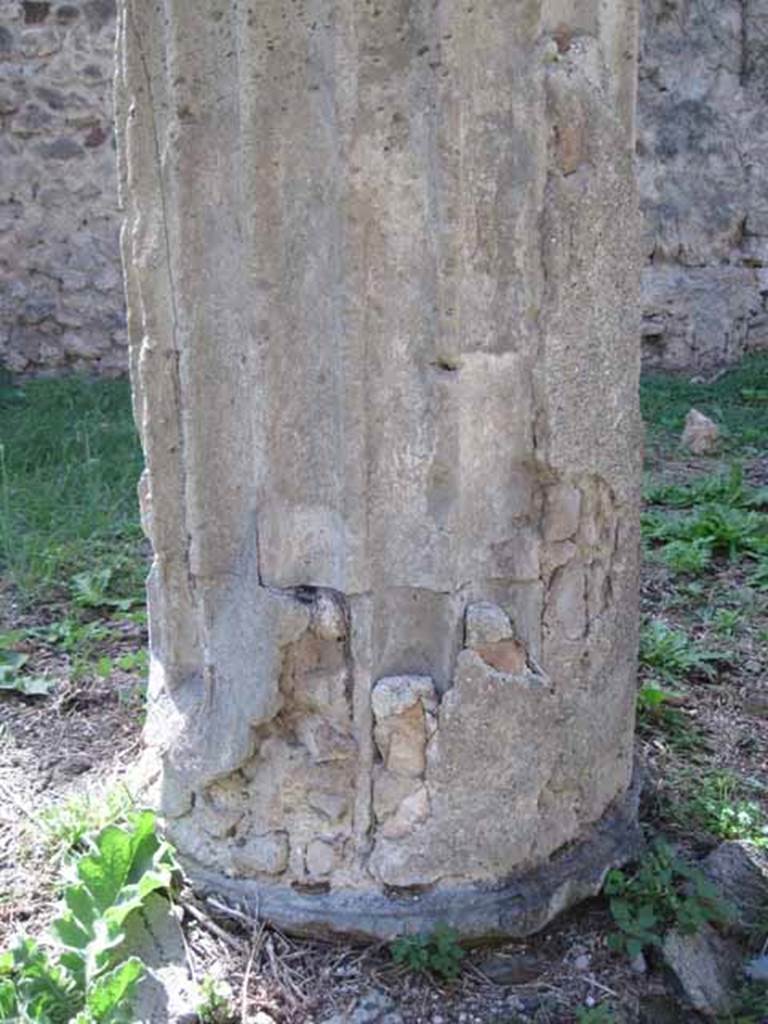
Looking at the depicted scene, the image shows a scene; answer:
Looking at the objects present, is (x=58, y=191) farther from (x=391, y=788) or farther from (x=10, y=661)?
(x=391, y=788)

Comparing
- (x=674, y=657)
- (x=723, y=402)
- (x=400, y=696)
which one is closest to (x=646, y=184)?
(x=723, y=402)

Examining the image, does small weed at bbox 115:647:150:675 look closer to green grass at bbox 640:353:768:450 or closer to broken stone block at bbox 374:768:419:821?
broken stone block at bbox 374:768:419:821

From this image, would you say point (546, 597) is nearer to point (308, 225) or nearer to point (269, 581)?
point (269, 581)

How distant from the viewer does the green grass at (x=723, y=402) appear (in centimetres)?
612

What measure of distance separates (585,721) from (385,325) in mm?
794

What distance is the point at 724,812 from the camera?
2.49 meters

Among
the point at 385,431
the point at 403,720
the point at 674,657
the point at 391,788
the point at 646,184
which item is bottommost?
the point at 674,657

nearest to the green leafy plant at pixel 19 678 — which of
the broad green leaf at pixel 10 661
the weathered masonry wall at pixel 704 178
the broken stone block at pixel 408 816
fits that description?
the broad green leaf at pixel 10 661

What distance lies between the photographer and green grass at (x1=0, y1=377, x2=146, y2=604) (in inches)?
160

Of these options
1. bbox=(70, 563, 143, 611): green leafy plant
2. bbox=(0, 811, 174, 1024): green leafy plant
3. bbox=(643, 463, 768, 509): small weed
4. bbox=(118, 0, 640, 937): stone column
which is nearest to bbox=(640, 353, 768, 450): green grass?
bbox=(643, 463, 768, 509): small weed

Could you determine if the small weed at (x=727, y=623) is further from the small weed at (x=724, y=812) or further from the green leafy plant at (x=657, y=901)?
the green leafy plant at (x=657, y=901)

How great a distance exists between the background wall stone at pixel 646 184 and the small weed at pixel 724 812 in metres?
5.53

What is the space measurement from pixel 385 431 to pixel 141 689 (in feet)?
4.82

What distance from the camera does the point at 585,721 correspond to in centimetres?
214
